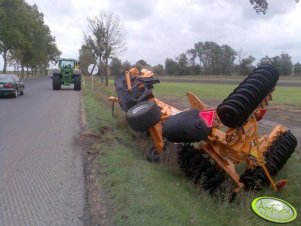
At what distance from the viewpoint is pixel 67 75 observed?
3694cm

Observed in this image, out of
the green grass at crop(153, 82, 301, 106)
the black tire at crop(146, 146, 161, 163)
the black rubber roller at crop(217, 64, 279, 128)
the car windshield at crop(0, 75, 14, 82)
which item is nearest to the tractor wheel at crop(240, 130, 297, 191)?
the black rubber roller at crop(217, 64, 279, 128)

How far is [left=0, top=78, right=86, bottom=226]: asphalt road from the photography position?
5461 mm

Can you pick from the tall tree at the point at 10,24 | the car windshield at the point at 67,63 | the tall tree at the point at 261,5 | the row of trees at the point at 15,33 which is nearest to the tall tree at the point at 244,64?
the row of trees at the point at 15,33

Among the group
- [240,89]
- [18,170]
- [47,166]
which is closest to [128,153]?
[47,166]

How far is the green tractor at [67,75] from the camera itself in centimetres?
3541

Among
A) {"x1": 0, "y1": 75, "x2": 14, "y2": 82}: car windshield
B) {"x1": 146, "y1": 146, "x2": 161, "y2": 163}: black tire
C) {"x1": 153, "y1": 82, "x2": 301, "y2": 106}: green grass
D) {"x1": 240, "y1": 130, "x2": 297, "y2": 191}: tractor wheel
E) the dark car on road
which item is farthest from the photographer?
{"x1": 153, "y1": 82, "x2": 301, "y2": 106}: green grass

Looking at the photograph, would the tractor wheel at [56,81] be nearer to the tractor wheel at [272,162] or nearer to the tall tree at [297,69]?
the tractor wheel at [272,162]

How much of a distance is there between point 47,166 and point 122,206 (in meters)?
2.62

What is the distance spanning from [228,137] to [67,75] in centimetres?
3066

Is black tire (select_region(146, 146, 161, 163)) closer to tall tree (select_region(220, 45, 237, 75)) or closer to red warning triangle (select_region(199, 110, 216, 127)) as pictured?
red warning triangle (select_region(199, 110, 216, 127))

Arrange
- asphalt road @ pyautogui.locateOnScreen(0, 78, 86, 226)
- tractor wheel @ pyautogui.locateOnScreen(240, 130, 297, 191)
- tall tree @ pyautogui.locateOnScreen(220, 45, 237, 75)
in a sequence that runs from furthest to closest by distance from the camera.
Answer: tall tree @ pyautogui.locateOnScreen(220, 45, 237, 75)
tractor wheel @ pyautogui.locateOnScreen(240, 130, 297, 191)
asphalt road @ pyautogui.locateOnScreen(0, 78, 86, 226)

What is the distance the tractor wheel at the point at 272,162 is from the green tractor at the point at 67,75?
2766cm

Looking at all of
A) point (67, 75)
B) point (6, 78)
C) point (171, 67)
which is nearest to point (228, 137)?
point (6, 78)

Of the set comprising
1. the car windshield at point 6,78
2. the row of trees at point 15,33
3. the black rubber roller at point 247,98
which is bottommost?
the car windshield at point 6,78
